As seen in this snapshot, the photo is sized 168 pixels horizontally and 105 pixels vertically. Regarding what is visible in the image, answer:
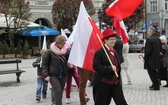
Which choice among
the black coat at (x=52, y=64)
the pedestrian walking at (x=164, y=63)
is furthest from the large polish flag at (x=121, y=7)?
the pedestrian walking at (x=164, y=63)

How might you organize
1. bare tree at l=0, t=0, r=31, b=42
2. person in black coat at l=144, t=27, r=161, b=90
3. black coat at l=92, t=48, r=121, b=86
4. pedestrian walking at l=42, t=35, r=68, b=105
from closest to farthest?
black coat at l=92, t=48, r=121, b=86 < pedestrian walking at l=42, t=35, r=68, b=105 < person in black coat at l=144, t=27, r=161, b=90 < bare tree at l=0, t=0, r=31, b=42

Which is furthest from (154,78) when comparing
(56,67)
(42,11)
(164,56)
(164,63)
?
(42,11)

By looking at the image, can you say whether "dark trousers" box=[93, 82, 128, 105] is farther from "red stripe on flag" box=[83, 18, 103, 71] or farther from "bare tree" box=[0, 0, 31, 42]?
"bare tree" box=[0, 0, 31, 42]

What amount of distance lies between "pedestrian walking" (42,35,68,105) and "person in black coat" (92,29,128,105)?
1.60m

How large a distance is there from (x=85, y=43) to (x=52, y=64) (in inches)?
33.8

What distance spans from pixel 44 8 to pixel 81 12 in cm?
3427

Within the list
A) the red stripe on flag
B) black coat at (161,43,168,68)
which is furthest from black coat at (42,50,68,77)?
black coat at (161,43,168,68)

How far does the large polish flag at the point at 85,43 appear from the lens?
7.56 m

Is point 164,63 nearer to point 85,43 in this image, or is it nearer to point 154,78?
point 154,78

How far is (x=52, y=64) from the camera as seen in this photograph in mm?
7754

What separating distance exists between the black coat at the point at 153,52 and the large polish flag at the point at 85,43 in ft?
10.8

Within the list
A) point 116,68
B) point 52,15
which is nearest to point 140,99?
point 116,68

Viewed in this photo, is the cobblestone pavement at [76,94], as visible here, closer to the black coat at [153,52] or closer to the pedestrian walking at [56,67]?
the black coat at [153,52]

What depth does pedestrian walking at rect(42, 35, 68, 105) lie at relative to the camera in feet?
25.2
